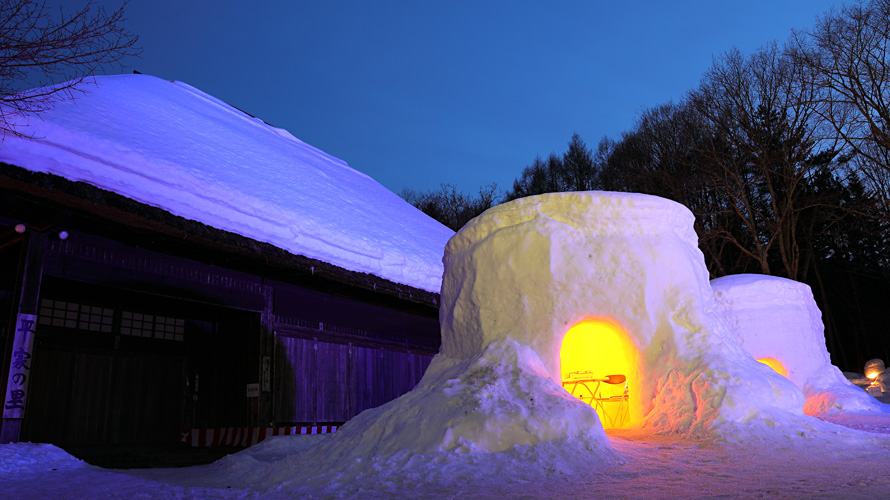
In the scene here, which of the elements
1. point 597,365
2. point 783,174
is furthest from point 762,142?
point 597,365

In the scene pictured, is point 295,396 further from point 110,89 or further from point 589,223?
point 110,89

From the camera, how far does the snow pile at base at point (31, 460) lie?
5863 millimetres

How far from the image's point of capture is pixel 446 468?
15.9 ft

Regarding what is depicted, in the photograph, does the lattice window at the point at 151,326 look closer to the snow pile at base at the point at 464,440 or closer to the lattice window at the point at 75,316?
the lattice window at the point at 75,316

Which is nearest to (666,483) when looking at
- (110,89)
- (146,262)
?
(146,262)

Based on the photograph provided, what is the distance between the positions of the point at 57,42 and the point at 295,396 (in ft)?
21.9

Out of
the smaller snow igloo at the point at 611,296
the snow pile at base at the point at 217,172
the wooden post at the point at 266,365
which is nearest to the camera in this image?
the smaller snow igloo at the point at 611,296

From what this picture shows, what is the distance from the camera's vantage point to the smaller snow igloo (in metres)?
6.86

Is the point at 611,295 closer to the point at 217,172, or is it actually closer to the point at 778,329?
the point at 778,329

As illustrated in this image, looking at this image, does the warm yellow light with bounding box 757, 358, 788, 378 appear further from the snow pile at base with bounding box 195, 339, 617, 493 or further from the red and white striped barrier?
the red and white striped barrier

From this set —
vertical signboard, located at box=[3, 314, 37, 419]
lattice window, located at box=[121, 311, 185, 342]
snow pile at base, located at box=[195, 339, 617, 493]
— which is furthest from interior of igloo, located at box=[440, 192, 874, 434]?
lattice window, located at box=[121, 311, 185, 342]

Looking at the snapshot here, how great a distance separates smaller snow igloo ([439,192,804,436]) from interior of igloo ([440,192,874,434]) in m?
0.01

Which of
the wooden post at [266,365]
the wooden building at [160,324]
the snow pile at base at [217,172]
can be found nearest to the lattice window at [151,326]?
the wooden building at [160,324]

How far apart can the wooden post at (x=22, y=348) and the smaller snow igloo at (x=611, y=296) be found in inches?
203
